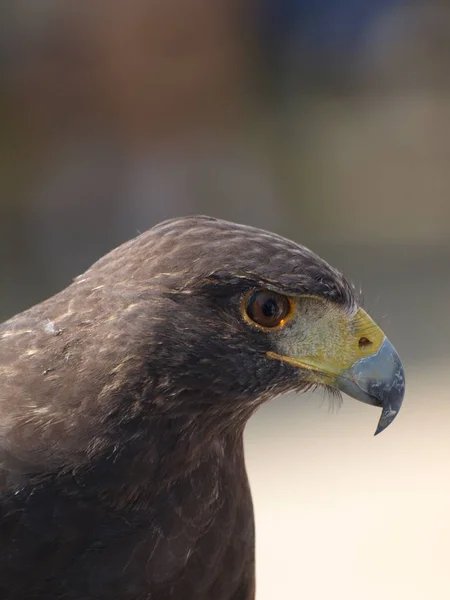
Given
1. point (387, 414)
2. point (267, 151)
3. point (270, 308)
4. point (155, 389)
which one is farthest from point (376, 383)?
point (267, 151)

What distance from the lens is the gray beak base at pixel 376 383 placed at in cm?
274

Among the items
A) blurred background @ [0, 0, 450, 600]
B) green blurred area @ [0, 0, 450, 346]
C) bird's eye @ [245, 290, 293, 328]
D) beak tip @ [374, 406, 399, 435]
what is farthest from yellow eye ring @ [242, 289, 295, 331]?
green blurred area @ [0, 0, 450, 346]

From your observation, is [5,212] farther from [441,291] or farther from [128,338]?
[128,338]

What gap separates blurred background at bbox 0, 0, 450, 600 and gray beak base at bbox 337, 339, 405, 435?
418cm

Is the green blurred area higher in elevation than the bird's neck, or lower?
lower

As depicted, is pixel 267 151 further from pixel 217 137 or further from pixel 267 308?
pixel 267 308

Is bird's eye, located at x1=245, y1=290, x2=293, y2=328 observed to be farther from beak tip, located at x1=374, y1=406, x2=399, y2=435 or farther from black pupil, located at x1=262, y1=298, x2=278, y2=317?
beak tip, located at x1=374, y1=406, x2=399, y2=435

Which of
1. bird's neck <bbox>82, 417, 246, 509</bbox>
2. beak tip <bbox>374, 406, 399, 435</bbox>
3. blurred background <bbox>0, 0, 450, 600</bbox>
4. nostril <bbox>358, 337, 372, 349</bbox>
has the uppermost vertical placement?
nostril <bbox>358, 337, 372, 349</bbox>

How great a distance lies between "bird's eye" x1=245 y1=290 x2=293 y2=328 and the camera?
2.62 m

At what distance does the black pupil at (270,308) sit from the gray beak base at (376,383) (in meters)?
0.25

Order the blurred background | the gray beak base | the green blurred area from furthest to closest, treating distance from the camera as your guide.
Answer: the green blurred area
the blurred background
the gray beak base

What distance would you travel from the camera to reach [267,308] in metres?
2.64

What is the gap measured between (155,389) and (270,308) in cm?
33

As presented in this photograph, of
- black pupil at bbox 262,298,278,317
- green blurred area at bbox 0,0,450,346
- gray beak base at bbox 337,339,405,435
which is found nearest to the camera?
black pupil at bbox 262,298,278,317
